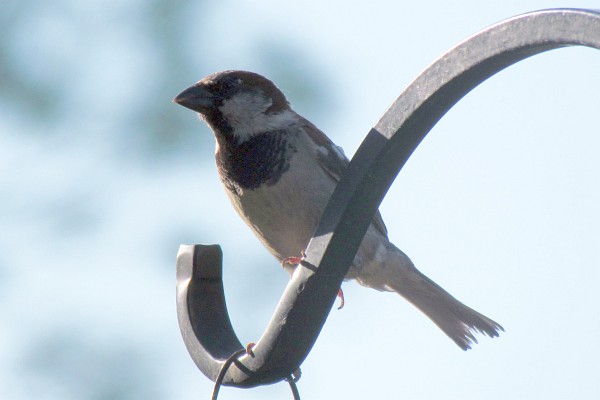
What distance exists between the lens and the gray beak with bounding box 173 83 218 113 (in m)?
2.52

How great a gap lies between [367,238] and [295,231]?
0.26 m

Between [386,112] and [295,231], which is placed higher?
[295,231]

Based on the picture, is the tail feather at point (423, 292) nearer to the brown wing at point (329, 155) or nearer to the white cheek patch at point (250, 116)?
the brown wing at point (329, 155)

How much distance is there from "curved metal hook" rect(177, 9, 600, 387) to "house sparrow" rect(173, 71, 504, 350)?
36.2 inches

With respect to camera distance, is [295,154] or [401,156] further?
[295,154]

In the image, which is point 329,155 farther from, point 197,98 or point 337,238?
point 337,238

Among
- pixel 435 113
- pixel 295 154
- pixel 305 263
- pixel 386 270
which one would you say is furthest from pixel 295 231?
pixel 435 113

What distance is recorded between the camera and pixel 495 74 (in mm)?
1215

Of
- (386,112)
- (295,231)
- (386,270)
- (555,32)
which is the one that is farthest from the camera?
(386,270)

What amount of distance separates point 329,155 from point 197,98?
40 centimetres

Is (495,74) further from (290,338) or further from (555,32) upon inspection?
(290,338)

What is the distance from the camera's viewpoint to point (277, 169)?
2525 millimetres

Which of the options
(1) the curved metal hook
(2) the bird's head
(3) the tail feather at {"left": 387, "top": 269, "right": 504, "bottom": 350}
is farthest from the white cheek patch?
(1) the curved metal hook

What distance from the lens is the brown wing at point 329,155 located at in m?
2.64
